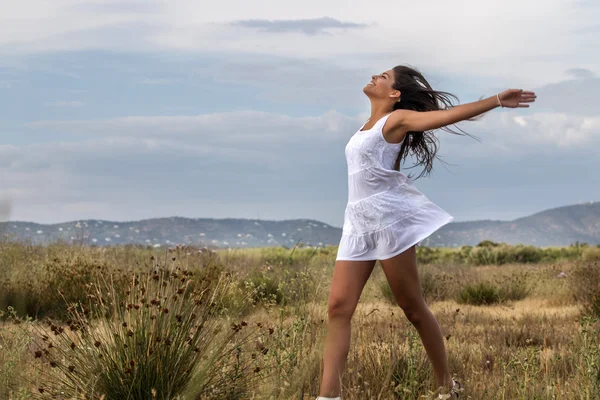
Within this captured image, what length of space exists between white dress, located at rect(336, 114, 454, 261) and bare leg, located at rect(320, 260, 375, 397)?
79 millimetres

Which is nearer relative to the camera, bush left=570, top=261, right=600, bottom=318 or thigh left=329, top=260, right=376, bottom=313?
thigh left=329, top=260, right=376, bottom=313

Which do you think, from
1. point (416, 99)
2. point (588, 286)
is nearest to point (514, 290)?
point (588, 286)

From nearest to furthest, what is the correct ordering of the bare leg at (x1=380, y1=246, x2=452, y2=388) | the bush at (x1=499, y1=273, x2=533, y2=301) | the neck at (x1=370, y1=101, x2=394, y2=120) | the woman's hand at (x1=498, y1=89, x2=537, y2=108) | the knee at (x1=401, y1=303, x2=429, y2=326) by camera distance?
Answer: the woman's hand at (x1=498, y1=89, x2=537, y2=108) < the bare leg at (x1=380, y1=246, x2=452, y2=388) < the knee at (x1=401, y1=303, x2=429, y2=326) < the neck at (x1=370, y1=101, x2=394, y2=120) < the bush at (x1=499, y1=273, x2=533, y2=301)

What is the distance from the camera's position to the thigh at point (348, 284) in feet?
16.1

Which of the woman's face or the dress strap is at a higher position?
the woman's face

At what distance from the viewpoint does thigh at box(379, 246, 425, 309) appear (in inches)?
193

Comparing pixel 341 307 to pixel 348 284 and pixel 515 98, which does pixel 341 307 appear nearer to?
pixel 348 284

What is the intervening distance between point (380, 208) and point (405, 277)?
18.7 inches

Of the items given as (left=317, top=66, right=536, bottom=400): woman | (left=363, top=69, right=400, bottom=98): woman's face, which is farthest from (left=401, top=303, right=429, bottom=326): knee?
(left=363, top=69, right=400, bottom=98): woman's face

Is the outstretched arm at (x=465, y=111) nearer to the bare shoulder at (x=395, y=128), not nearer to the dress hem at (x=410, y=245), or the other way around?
the bare shoulder at (x=395, y=128)

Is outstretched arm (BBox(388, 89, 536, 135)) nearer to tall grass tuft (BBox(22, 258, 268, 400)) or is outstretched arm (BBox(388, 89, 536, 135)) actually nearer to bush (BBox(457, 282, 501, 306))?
tall grass tuft (BBox(22, 258, 268, 400))

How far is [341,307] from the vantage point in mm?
4930

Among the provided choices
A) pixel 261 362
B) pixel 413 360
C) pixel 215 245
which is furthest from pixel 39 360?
pixel 215 245

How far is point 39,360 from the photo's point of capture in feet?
21.5
